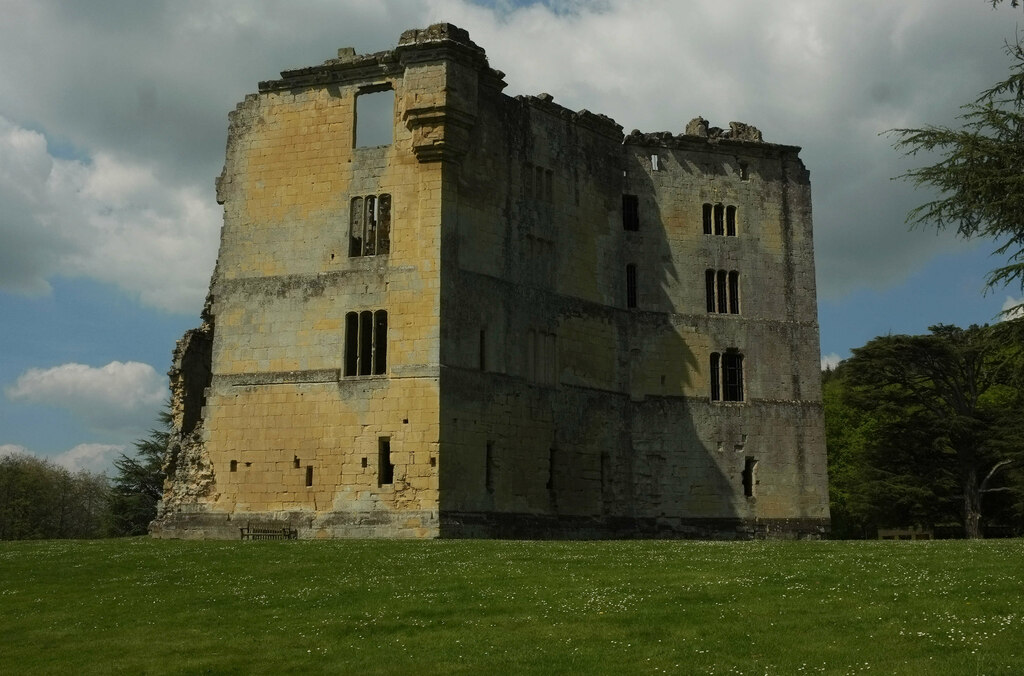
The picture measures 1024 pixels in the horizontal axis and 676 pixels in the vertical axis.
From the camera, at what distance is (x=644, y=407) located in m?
37.9

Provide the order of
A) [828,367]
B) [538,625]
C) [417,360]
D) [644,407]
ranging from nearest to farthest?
[538,625] → [417,360] → [644,407] → [828,367]

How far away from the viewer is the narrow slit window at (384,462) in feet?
99.1

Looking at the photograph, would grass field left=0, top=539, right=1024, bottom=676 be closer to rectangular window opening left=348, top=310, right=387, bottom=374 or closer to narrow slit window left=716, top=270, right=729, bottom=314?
rectangular window opening left=348, top=310, right=387, bottom=374

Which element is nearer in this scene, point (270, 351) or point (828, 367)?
point (270, 351)

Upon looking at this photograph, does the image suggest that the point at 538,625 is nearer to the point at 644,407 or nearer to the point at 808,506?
the point at 644,407

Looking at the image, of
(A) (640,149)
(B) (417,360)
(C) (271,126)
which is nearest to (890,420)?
(A) (640,149)

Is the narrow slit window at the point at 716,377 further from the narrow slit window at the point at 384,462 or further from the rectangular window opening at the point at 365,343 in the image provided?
the narrow slit window at the point at 384,462

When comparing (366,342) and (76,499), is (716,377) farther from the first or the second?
(76,499)

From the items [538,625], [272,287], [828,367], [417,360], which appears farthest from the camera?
[828,367]

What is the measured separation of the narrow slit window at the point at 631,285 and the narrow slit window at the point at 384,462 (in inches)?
454

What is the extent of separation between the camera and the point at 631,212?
39281 millimetres

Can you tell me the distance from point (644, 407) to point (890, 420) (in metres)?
16.3

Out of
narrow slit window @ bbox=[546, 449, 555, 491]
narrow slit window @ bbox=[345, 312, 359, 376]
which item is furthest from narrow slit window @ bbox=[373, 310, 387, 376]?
narrow slit window @ bbox=[546, 449, 555, 491]

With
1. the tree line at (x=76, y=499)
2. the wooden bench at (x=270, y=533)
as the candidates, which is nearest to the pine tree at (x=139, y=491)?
the tree line at (x=76, y=499)
